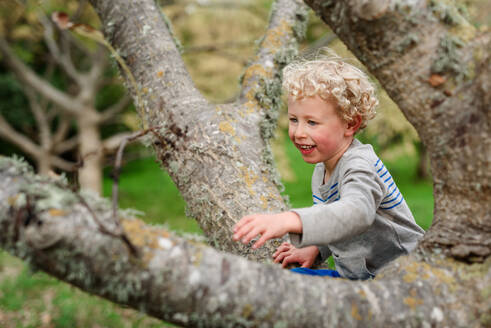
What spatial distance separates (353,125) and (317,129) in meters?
0.22

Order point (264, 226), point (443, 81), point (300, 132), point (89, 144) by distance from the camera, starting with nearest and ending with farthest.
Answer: point (443, 81)
point (264, 226)
point (300, 132)
point (89, 144)

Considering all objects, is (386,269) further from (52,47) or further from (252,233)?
(52,47)

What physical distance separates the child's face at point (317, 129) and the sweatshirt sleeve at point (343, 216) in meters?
0.35

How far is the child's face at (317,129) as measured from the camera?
1.89 meters

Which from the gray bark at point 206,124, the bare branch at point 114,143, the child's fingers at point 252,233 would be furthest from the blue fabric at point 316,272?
the bare branch at point 114,143

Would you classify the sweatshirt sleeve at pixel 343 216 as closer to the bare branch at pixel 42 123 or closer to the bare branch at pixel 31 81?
the bare branch at pixel 31 81

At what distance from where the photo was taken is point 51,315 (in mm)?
4383

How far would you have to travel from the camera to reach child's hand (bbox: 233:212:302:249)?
125 cm

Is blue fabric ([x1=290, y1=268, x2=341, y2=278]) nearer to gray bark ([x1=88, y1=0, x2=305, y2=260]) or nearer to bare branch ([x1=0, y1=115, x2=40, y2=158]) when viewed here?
gray bark ([x1=88, y1=0, x2=305, y2=260])

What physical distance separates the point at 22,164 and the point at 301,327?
0.87m

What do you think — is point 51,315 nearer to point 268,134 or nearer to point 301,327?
point 268,134

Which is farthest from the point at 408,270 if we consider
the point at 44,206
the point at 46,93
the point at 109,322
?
the point at 46,93

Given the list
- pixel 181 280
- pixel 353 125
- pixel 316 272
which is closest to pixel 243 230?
pixel 181 280

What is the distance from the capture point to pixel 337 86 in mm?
1958
